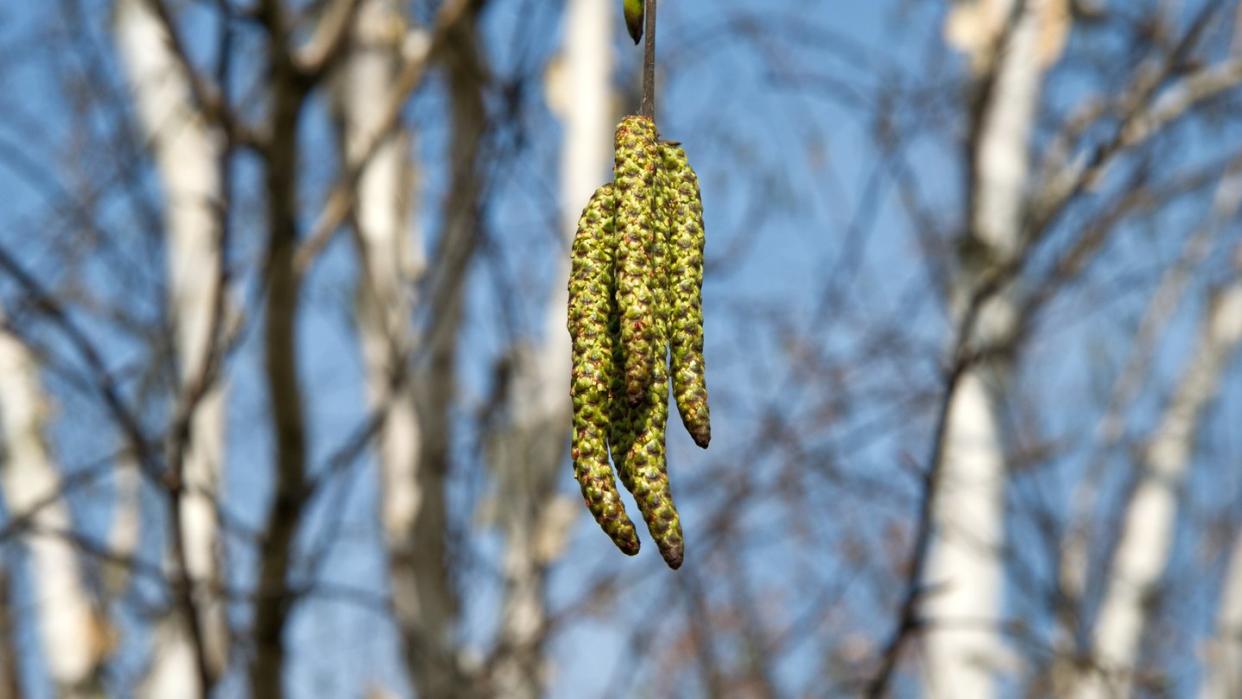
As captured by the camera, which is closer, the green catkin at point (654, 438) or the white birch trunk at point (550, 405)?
the green catkin at point (654, 438)

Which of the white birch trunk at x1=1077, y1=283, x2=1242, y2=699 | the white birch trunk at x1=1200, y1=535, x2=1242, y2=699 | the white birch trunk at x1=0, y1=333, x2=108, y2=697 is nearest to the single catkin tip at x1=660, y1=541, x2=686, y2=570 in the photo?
the white birch trunk at x1=0, y1=333, x2=108, y2=697

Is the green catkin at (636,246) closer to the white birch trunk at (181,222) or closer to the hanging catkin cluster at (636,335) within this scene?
the hanging catkin cluster at (636,335)

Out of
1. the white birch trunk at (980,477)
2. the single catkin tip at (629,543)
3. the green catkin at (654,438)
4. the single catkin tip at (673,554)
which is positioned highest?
the white birch trunk at (980,477)

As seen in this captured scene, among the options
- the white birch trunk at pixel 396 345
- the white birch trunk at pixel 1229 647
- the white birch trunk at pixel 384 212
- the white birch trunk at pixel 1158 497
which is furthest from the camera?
the white birch trunk at pixel 1229 647

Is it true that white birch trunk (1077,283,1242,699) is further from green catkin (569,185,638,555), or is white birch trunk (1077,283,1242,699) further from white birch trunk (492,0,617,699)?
green catkin (569,185,638,555)

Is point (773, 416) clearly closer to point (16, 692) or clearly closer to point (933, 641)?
point (933, 641)

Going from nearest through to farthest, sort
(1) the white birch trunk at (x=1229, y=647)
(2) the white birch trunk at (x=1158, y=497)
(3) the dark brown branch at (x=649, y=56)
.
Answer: (3) the dark brown branch at (x=649, y=56)
(2) the white birch trunk at (x=1158, y=497)
(1) the white birch trunk at (x=1229, y=647)

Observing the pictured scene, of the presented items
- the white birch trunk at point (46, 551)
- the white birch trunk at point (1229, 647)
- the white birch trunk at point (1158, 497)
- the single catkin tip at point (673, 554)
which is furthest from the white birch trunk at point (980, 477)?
the single catkin tip at point (673, 554)
